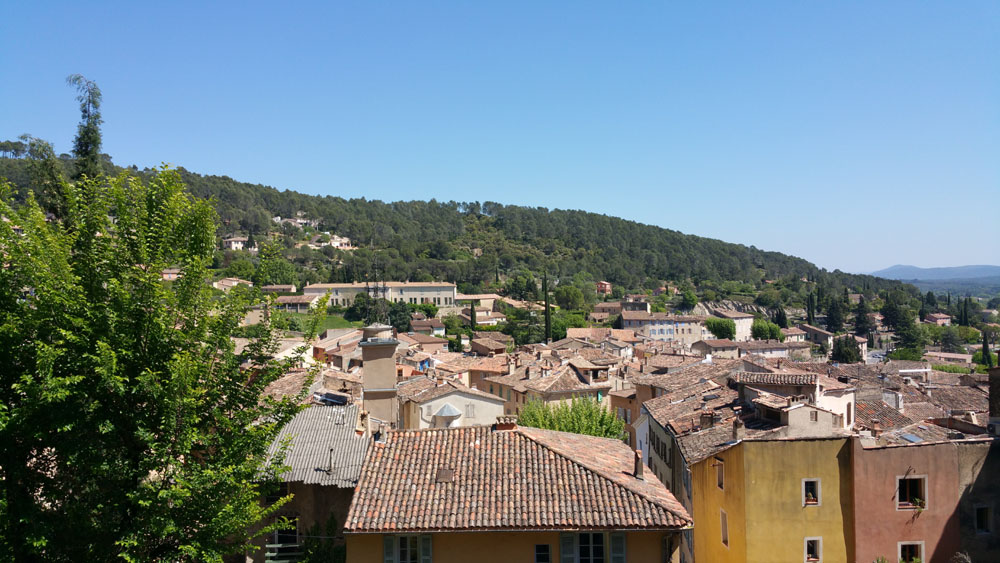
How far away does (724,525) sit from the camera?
18766 mm

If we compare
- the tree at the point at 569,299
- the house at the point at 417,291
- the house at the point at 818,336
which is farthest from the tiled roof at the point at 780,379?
the tree at the point at 569,299

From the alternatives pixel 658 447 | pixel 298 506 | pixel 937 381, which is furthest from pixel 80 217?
pixel 937 381

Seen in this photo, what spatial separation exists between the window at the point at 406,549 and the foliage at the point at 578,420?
13.4 metres

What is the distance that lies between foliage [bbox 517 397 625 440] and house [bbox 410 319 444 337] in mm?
85228

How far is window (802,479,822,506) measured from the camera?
17438 mm

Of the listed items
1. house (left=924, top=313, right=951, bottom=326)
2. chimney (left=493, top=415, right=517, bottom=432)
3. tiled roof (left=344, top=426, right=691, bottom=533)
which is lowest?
house (left=924, top=313, right=951, bottom=326)

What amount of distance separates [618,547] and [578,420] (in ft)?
45.4

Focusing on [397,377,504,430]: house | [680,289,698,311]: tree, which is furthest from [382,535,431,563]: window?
[680,289,698,311]: tree

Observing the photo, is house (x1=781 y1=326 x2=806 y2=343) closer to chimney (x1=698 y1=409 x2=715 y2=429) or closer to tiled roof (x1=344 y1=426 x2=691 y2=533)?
chimney (x1=698 y1=409 x2=715 y2=429)

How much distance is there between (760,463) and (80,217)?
50.4 ft

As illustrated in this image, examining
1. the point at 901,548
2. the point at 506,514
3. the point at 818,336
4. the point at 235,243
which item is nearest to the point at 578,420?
the point at 901,548

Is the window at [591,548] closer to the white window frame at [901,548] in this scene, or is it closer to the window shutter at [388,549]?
the window shutter at [388,549]

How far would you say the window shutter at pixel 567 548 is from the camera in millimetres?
12508

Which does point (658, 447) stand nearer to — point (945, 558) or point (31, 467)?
point (945, 558)
